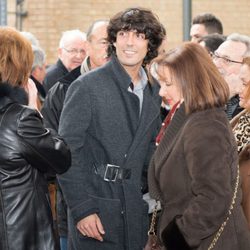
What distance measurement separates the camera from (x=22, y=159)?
16.0 feet

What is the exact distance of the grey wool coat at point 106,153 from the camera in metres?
5.36

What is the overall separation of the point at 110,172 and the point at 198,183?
1088mm

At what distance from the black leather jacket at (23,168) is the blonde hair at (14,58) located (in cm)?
7

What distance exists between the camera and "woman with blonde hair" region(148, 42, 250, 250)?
445cm

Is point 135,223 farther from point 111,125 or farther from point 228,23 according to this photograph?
point 228,23

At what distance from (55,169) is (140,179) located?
2.51 ft

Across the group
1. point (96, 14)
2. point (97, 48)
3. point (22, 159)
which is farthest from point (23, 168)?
point (96, 14)

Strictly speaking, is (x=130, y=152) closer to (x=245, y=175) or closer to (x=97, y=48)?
(x=245, y=175)

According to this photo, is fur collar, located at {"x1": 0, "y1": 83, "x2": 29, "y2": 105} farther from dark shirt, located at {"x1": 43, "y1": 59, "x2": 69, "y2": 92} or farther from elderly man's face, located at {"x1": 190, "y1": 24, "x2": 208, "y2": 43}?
elderly man's face, located at {"x1": 190, "y1": 24, "x2": 208, "y2": 43}

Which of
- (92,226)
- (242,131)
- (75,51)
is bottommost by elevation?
(92,226)

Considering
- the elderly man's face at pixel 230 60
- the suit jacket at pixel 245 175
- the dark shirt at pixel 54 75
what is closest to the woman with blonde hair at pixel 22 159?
the suit jacket at pixel 245 175

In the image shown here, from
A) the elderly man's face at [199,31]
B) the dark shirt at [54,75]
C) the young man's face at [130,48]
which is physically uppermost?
the young man's face at [130,48]

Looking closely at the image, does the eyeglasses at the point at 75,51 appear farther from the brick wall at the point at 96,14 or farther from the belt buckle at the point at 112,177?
the brick wall at the point at 96,14

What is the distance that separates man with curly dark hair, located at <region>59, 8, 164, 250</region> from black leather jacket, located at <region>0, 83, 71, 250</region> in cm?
36
